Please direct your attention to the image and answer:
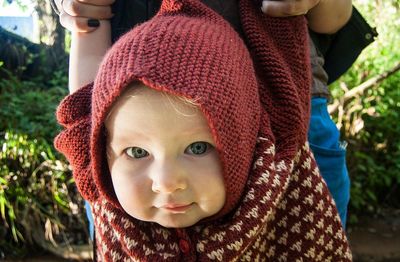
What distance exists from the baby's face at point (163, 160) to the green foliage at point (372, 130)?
2.48 meters

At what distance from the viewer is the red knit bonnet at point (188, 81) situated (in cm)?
101

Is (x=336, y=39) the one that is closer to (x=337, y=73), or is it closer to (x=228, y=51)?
(x=337, y=73)

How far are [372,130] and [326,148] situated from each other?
2.45m

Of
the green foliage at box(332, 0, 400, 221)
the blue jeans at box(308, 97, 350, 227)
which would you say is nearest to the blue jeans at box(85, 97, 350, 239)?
the blue jeans at box(308, 97, 350, 227)

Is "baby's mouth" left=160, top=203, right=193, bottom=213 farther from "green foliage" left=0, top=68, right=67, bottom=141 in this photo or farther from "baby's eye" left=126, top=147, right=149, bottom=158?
"green foliage" left=0, top=68, right=67, bottom=141

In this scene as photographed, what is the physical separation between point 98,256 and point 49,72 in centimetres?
400

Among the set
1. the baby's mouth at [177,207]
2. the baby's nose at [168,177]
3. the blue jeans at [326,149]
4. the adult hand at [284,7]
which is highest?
the adult hand at [284,7]

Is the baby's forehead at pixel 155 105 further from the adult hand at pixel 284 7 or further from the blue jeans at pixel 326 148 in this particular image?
the blue jeans at pixel 326 148

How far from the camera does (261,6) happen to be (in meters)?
1.25

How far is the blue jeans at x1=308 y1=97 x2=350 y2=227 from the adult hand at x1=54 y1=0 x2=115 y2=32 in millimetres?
605

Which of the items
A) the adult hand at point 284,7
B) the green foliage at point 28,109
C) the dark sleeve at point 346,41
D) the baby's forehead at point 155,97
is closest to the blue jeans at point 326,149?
the dark sleeve at point 346,41

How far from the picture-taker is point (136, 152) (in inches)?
41.8

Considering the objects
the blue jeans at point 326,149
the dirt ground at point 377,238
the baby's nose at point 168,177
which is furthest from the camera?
the dirt ground at point 377,238

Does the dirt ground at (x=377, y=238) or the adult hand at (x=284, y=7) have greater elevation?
the adult hand at (x=284, y=7)
